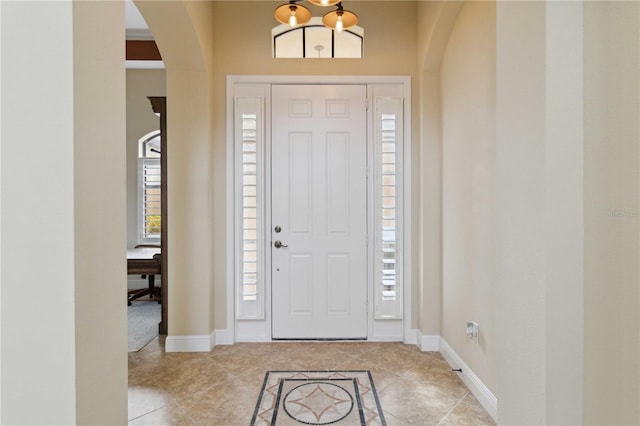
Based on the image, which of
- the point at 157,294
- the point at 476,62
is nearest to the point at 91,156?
the point at 476,62

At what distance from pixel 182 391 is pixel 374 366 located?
4.60 feet

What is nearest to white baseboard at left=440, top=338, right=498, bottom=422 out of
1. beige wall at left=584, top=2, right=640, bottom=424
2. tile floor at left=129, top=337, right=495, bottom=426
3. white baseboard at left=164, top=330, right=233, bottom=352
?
tile floor at left=129, top=337, right=495, bottom=426

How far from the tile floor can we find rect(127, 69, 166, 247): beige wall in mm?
2763

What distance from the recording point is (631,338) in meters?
1.04

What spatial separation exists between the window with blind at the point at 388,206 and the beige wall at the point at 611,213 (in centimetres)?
226

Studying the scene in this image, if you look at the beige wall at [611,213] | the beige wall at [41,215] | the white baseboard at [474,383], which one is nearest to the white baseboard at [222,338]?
the white baseboard at [474,383]

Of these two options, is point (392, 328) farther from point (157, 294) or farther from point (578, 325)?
point (157, 294)

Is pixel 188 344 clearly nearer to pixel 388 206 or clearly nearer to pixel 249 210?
pixel 249 210

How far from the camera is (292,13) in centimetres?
268

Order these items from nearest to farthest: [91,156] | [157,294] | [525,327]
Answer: [91,156] → [525,327] → [157,294]

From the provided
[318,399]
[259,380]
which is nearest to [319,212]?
[259,380]

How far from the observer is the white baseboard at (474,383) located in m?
2.18

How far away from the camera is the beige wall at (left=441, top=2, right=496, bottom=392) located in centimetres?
225

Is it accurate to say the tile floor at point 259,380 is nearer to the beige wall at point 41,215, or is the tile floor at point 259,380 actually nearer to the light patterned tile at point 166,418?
the light patterned tile at point 166,418
